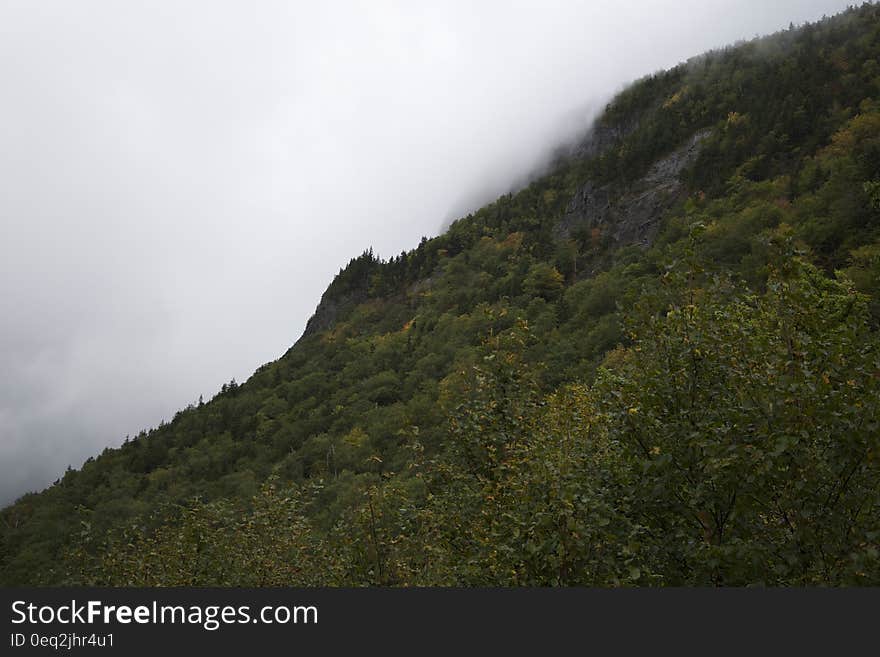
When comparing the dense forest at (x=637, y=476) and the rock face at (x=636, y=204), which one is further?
the rock face at (x=636, y=204)

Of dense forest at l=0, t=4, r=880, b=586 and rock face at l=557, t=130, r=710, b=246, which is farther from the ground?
rock face at l=557, t=130, r=710, b=246

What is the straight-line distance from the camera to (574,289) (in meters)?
121

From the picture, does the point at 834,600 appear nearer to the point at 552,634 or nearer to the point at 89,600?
the point at 552,634

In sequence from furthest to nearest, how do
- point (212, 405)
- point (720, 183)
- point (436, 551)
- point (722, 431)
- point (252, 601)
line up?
point (212, 405), point (720, 183), point (436, 551), point (722, 431), point (252, 601)

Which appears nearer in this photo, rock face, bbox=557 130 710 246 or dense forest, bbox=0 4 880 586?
dense forest, bbox=0 4 880 586

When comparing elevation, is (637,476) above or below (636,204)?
below

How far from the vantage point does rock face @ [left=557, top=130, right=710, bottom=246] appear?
135 m

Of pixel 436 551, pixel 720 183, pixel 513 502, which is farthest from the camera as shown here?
pixel 720 183

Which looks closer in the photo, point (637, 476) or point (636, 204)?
point (637, 476)

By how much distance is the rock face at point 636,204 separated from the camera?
13512 cm

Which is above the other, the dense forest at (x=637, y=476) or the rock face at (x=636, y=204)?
the rock face at (x=636, y=204)

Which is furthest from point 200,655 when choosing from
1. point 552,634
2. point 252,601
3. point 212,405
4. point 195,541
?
point 212,405

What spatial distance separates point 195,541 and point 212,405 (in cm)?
17155

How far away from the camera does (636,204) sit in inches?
5650
